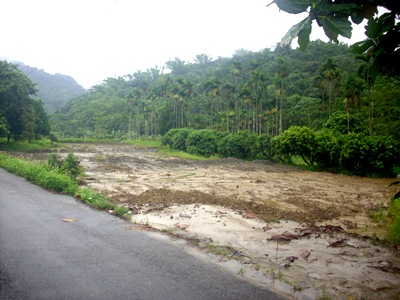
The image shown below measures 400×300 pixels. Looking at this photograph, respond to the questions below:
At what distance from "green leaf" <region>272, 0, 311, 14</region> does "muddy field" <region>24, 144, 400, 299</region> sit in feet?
14.8

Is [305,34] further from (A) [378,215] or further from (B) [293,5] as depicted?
(A) [378,215]

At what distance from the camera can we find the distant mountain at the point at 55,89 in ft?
358

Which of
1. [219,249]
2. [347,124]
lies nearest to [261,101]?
[347,124]

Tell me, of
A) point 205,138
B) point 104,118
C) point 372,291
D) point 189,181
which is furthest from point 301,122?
point 104,118

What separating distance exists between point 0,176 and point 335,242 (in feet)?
51.7

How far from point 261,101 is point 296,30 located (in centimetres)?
4402

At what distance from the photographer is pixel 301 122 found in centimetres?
4147

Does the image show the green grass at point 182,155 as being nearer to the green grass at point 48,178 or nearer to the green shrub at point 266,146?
the green shrub at point 266,146

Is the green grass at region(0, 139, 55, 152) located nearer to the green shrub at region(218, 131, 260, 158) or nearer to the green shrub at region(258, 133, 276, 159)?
the green shrub at region(218, 131, 260, 158)

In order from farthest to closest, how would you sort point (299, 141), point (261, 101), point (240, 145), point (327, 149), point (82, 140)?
point (82, 140)
point (261, 101)
point (240, 145)
point (299, 141)
point (327, 149)

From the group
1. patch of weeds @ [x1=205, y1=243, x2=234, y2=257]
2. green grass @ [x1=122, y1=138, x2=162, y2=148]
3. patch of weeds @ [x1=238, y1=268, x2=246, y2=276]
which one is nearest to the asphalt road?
patch of weeds @ [x1=238, y1=268, x2=246, y2=276]

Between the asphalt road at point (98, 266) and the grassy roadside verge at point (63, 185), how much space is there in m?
1.49

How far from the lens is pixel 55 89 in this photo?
125 m

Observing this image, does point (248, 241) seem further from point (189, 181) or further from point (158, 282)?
point (189, 181)
